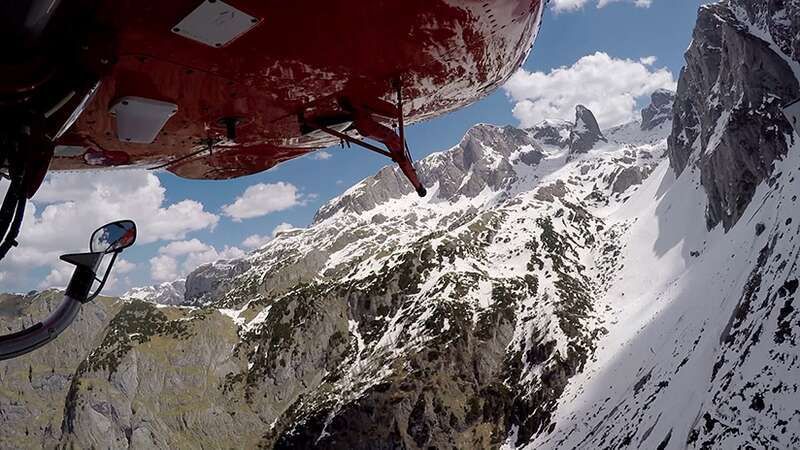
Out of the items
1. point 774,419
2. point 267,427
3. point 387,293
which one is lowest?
point 774,419

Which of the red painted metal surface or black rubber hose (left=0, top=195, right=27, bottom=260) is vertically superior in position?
the red painted metal surface

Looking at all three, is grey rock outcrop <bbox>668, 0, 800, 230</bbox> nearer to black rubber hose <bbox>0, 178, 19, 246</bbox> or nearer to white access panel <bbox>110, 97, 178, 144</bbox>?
white access panel <bbox>110, 97, 178, 144</bbox>

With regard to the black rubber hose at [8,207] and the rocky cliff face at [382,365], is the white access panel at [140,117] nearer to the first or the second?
the black rubber hose at [8,207]

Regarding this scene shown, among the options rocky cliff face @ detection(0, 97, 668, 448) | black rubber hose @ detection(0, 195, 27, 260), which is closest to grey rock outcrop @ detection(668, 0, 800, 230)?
rocky cliff face @ detection(0, 97, 668, 448)

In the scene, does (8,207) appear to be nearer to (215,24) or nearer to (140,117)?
(140,117)

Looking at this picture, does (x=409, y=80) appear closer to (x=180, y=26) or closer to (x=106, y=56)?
(x=180, y=26)

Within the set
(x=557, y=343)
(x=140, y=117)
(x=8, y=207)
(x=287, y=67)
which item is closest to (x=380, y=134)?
(x=287, y=67)

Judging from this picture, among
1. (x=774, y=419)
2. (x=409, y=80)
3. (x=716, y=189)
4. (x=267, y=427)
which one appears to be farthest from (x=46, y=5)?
(x=267, y=427)
